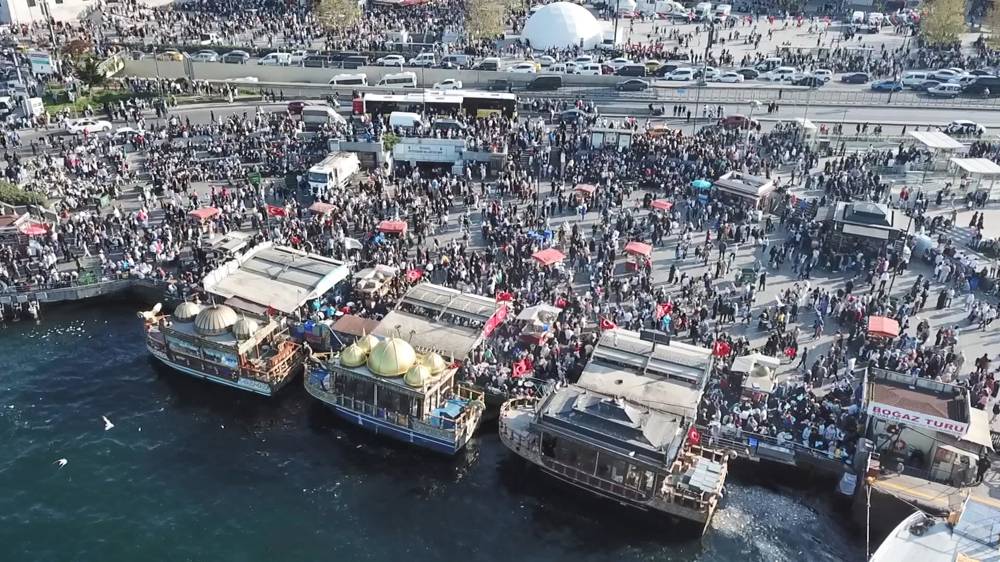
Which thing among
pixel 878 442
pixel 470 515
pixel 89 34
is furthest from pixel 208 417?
pixel 89 34

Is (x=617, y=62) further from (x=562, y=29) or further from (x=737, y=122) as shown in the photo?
(x=737, y=122)

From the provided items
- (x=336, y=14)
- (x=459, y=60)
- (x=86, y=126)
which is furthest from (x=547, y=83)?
(x=86, y=126)

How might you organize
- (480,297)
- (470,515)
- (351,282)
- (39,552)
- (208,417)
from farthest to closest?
(351,282)
(480,297)
(208,417)
(470,515)
(39,552)

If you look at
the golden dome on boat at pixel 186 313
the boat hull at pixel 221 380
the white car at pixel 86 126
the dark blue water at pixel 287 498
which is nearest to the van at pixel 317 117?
the white car at pixel 86 126

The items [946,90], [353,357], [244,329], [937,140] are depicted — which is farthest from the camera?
[946,90]

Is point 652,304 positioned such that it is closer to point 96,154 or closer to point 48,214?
point 48,214

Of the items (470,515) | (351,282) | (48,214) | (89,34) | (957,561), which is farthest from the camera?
(89,34)
